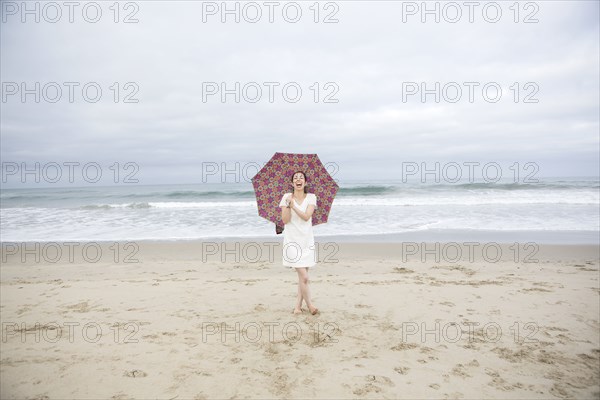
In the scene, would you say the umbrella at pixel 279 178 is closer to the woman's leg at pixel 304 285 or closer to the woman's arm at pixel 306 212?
Answer: the woman's arm at pixel 306 212

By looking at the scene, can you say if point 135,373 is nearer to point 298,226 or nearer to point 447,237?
point 298,226

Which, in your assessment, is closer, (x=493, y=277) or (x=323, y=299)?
(x=323, y=299)

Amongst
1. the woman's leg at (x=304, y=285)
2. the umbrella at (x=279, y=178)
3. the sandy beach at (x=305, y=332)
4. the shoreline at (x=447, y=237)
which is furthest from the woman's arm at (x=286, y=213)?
the shoreline at (x=447, y=237)

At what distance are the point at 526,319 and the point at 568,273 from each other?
11.3 ft

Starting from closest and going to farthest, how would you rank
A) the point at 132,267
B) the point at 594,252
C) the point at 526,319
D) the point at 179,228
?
1. the point at 526,319
2. the point at 132,267
3. the point at 594,252
4. the point at 179,228

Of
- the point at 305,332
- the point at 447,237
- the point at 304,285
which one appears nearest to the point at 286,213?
the point at 304,285

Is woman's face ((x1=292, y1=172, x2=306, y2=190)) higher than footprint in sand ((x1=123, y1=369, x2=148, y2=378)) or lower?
higher

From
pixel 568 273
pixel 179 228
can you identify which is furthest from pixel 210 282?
pixel 179 228

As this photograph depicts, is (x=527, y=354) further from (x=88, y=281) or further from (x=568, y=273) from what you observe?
(x=88, y=281)

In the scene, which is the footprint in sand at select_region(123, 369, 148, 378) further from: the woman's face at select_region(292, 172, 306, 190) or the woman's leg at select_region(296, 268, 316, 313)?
→ the woman's face at select_region(292, 172, 306, 190)

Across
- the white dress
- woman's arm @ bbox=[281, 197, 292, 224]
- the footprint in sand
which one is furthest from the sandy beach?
woman's arm @ bbox=[281, 197, 292, 224]

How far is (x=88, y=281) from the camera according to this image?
25.0 feet

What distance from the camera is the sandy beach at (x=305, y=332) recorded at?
3.62 meters

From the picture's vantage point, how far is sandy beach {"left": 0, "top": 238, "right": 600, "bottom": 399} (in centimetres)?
362
